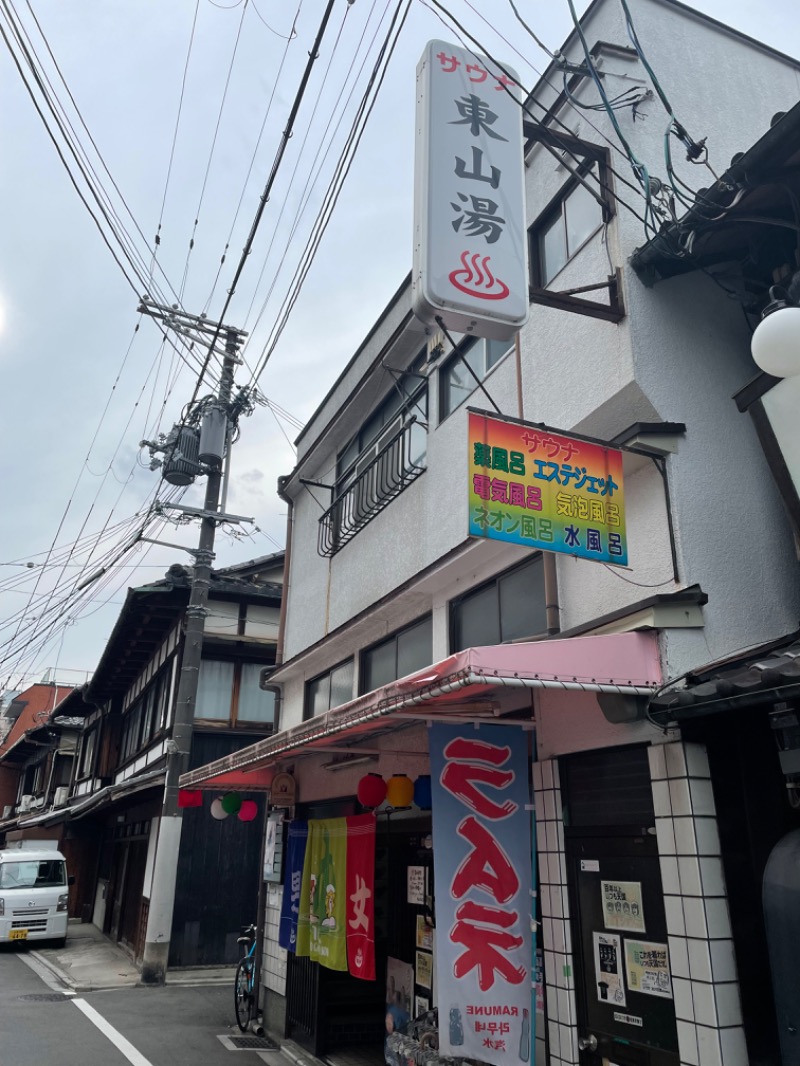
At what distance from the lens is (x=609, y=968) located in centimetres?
602

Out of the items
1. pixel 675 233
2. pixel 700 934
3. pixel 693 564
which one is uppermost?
pixel 675 233

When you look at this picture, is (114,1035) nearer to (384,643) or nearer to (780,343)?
(384,643)

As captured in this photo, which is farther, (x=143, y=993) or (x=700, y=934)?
(x=143, y=993)

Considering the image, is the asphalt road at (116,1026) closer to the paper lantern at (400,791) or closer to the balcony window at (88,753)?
the paper lantern at (400,791)

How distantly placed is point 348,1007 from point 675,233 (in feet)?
34.0

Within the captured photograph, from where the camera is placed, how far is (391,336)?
12008 millimetres

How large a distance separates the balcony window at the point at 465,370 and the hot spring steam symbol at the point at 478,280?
2.74 metres

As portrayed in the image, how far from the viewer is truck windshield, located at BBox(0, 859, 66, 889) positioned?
74.4 feet

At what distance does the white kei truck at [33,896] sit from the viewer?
2139 cm

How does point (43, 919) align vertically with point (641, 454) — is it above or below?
below

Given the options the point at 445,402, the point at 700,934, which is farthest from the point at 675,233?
the point at 700,934

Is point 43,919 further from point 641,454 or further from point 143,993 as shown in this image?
point 641,454

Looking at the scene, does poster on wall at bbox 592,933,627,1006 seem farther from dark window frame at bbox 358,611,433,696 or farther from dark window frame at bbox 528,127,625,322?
dark window frame at bbox 528,127,625,322

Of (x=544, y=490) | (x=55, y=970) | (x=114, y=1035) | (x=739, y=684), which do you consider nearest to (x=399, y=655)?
(x=544, y=490)
